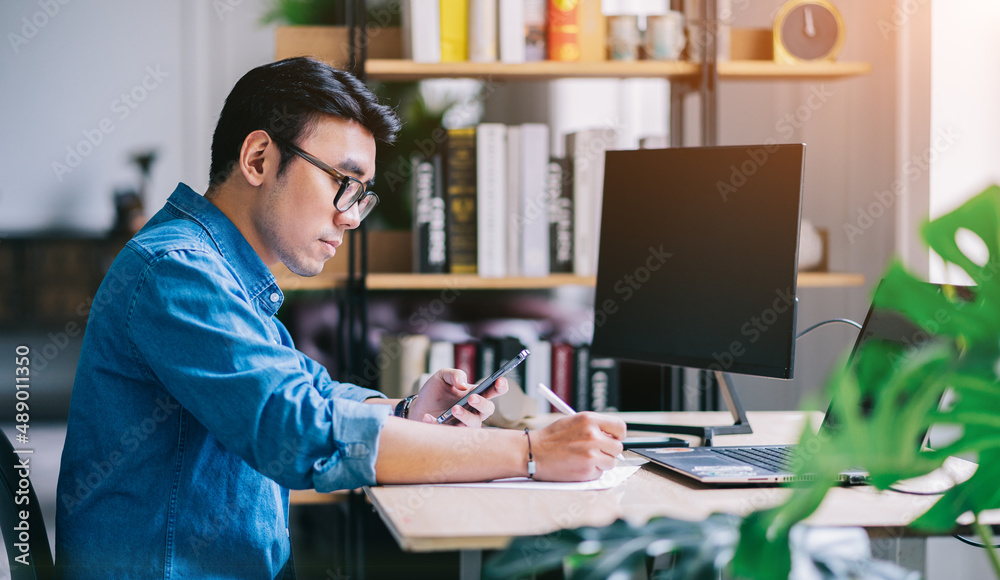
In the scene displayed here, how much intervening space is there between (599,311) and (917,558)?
0.63 meters

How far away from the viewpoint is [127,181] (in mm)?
2602

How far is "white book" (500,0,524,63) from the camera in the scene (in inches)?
76.6

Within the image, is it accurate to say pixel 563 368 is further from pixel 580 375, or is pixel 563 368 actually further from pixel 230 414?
pixel 230 414

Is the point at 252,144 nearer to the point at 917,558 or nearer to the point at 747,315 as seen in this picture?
the point at 747,315

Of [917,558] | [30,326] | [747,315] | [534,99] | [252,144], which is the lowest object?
[917,558]

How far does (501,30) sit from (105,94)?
137 cm

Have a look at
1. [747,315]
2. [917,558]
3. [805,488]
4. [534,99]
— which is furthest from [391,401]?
[534,99]

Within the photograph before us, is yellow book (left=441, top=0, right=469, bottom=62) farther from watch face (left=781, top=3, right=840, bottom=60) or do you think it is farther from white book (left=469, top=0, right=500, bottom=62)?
watch face (left=781, top=3, right=840, bottom=60)

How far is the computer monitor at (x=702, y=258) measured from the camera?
1.29m

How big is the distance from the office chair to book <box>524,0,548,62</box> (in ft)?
4.63

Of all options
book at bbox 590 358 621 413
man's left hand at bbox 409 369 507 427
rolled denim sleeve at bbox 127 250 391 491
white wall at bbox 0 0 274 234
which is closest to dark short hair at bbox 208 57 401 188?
rolled denim sleeve at bbox 127 250 391 491

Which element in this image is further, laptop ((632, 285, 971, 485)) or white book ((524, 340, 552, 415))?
white book ((524, 340, 552, 415))

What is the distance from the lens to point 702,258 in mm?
1381

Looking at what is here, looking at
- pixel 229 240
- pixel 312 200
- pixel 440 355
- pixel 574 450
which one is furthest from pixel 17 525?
pixel 440 355
